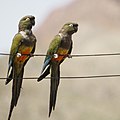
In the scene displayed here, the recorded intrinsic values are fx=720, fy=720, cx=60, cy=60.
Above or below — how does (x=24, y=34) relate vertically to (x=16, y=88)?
above

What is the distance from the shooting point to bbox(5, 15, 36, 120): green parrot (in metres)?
14.6

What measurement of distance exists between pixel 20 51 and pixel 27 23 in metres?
0.60

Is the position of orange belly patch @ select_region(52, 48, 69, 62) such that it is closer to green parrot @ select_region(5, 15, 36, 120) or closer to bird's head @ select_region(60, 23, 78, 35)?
bird's head @ select_region(60, 23, 78, 35)

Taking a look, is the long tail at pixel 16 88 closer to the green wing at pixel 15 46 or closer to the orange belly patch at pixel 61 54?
the green wing at pixel 15 46

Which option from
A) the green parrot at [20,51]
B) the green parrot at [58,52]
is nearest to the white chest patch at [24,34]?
the green parrot at [20,51]

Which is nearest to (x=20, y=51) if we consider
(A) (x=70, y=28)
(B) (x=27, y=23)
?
(B) (x=27, y=23)

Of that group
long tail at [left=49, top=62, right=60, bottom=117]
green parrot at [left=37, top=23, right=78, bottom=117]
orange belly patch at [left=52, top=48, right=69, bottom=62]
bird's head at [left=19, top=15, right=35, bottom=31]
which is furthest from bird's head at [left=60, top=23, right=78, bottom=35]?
long tail at [left=49, top=62, right=60, bottom=117]

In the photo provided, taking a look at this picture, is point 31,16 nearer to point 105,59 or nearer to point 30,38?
point 30,38

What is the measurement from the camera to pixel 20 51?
48.5 feet

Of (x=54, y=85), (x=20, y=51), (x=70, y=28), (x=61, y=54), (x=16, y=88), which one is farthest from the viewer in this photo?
(x=70, y=28)

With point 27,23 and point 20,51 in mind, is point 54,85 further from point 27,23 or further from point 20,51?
point 27,23

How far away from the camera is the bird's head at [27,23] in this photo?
14.9 metres

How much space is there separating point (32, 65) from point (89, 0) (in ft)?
76.4

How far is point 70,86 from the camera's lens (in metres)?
69.2
